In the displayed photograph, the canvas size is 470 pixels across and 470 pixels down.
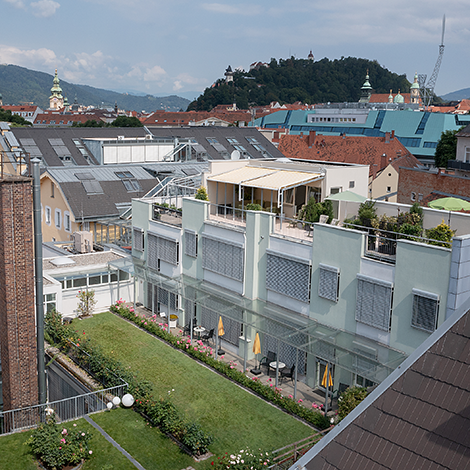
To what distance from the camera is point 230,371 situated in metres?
22.8

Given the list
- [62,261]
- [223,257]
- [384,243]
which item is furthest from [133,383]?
[62,261]

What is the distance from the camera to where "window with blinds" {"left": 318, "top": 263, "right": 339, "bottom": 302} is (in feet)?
69.1

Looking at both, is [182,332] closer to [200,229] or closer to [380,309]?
[200,229]

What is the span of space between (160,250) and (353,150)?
5463 centimetres

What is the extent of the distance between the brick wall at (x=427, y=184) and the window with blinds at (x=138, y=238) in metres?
24.3

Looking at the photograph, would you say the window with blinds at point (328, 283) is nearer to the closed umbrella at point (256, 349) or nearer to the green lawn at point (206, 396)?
the closed umbrella at point (256, 349)

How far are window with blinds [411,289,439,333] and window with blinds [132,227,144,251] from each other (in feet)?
56.8

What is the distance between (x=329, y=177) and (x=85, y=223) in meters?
19.6

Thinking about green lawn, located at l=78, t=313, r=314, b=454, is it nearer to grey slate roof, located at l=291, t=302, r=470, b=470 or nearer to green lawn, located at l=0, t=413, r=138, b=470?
green lawn, located at l=0, t=413, r=138, b=470

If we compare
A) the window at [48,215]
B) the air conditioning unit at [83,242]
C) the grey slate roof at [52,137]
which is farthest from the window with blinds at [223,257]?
the grey slate roof at [52,137]

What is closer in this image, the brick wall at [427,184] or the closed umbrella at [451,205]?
the closed umbrella at [451,205]

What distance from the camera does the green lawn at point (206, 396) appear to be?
18547 mm

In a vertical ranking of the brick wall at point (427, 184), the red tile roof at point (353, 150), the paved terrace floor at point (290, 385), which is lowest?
the paved terrace floor at point (290, 385)

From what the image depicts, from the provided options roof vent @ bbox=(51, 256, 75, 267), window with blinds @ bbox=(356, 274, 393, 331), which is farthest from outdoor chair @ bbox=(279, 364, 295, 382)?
roof vent @ bbox=(51, 256, 75, 267)
